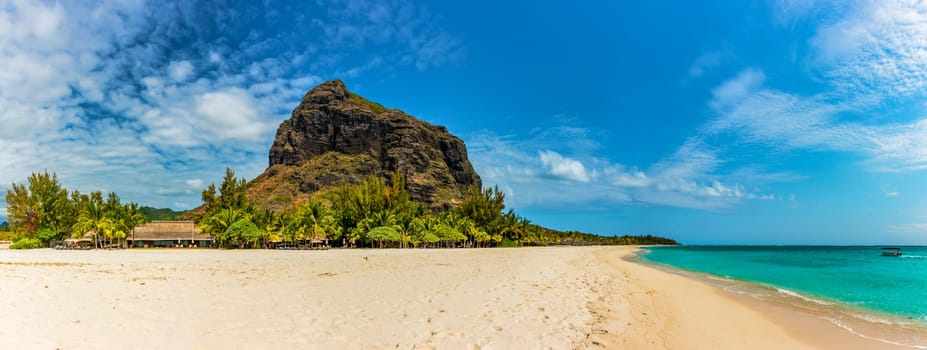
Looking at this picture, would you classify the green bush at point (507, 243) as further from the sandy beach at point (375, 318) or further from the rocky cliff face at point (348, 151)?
the sandy beach at point (375, 318)

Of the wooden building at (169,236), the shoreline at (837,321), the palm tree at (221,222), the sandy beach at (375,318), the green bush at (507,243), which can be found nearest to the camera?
the sandy beach at (375,318)

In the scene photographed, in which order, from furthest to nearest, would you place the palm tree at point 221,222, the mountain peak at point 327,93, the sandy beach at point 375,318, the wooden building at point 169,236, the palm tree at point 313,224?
the mountain peak at point 327,93 < the wooden building at point 169,236 < the palm tree at point 313,224 < the palm tree at point 221,222 < the sandy beach at point 375,318

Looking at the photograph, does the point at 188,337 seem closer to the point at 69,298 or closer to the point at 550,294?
the point at 69,298

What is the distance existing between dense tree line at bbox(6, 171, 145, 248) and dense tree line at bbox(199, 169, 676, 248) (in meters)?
8.60

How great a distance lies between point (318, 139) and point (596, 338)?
453ft

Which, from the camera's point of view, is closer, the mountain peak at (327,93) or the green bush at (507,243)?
the green bush at (507,243)

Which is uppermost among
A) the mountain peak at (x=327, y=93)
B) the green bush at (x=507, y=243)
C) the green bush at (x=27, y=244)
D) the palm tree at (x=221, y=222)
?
the mountain peak at (x=327, y=93)

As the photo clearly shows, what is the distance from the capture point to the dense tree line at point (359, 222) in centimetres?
4919

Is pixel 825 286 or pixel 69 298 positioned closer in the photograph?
pixel 69 298

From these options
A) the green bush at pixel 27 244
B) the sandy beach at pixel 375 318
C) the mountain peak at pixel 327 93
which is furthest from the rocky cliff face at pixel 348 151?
the sandy beach at pixel 375 318

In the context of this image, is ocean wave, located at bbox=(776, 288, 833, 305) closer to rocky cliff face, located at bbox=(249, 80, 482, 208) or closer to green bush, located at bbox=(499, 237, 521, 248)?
green bush, located at bbox=(499, 237, 521, 248)

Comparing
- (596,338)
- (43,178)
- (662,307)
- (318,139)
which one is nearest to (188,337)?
(596,338)

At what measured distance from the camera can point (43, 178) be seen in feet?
157

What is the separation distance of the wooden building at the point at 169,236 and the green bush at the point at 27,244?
388 inches
